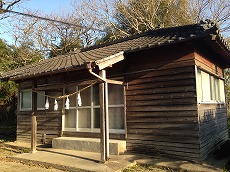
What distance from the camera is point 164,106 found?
638cm

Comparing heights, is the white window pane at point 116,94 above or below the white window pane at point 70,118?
above

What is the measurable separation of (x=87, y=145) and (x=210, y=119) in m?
4.03

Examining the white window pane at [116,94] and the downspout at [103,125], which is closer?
the downspout at [103,125]

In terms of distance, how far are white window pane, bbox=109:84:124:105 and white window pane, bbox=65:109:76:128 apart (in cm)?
177

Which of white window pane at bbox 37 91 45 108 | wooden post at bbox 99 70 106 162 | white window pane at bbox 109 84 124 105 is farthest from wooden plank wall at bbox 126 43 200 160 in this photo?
white window pane at bbox 37 91 45 108

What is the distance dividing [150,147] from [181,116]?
133 centimetres

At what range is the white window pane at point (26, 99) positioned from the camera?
10.2m

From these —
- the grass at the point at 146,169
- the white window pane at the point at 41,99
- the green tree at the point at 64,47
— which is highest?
the green tree at the point at 64,47

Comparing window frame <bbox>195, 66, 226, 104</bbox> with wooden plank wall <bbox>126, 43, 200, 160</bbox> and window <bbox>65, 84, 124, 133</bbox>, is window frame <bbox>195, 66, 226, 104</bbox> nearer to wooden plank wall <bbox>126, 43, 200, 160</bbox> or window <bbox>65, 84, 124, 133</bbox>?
wooden plank wall <bbox>126, 43, 200, 160</bbox>

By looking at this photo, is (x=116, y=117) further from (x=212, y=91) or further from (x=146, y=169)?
(x=212, y=91)

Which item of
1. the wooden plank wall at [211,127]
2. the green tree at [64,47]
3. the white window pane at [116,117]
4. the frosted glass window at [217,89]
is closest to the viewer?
the wooden plank wall at [211,127]

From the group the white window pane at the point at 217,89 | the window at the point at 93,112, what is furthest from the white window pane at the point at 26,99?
the white window pane at the point at 217,89

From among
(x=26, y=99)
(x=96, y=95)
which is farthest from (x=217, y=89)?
(x=26, y=99)

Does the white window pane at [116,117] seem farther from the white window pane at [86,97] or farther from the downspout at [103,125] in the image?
the downspout at [103,125]
